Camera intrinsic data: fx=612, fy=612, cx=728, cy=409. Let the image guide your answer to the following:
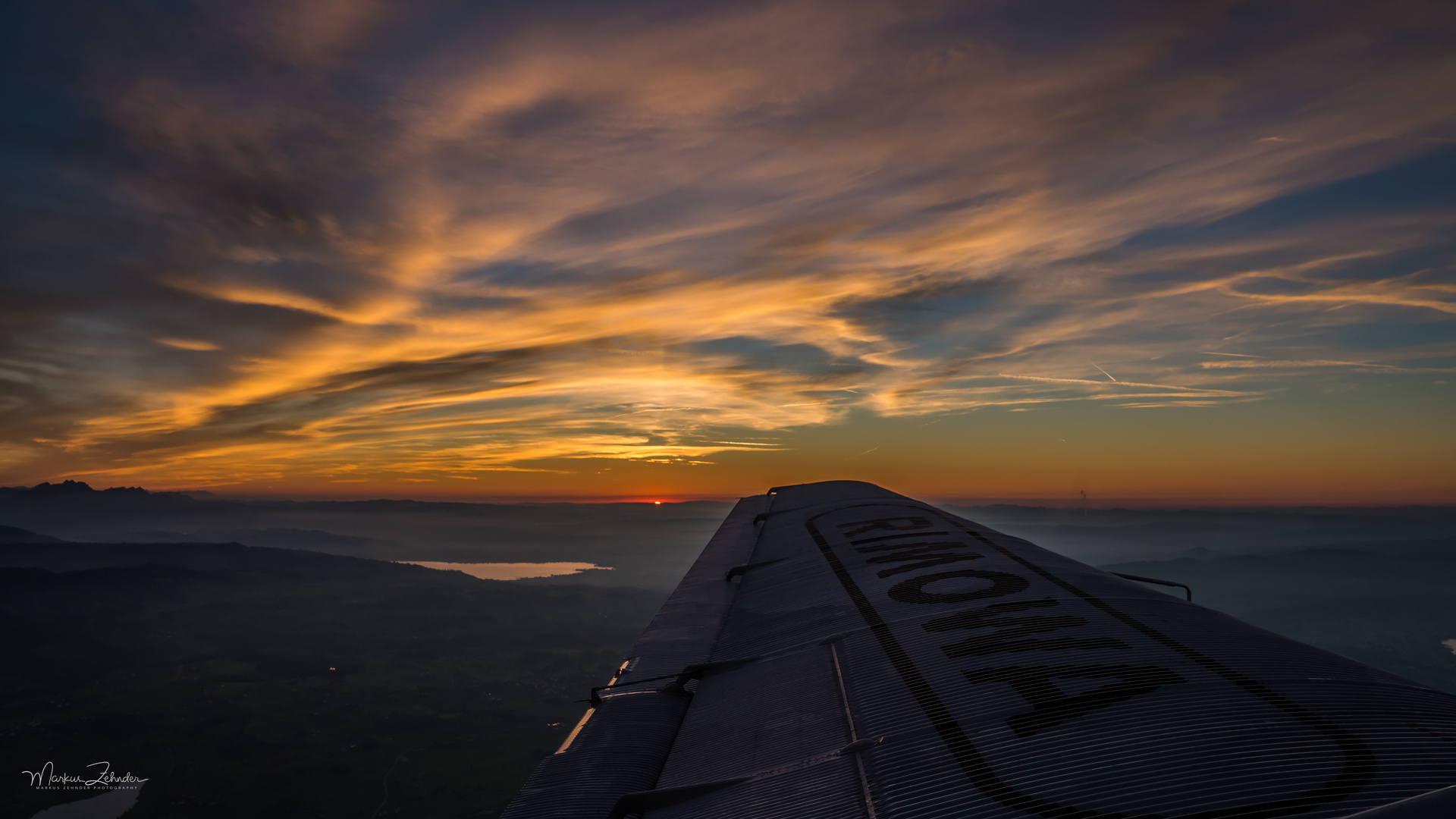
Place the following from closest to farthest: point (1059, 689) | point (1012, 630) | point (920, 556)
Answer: point (1059, 689), point (1012, 630), point (920, 556)

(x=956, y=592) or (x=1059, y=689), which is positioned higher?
(x=956, y=592)

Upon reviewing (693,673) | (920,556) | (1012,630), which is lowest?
(693,673)

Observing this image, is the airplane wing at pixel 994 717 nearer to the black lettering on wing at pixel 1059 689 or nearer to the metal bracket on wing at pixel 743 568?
the black lettering on wing at pixel 1059 689

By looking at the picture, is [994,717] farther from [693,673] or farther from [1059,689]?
[693,673]

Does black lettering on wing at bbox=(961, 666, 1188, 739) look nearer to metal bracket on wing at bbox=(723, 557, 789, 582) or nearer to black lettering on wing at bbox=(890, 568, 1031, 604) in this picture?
black lettering on wing at bbox=(890, 568, 1031, 604)

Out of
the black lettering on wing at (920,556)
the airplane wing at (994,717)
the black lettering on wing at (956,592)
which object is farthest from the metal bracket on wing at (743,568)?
the black lettering on wing at (956,592)

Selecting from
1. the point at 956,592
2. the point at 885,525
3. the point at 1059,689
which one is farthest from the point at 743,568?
the point at 1059,689
